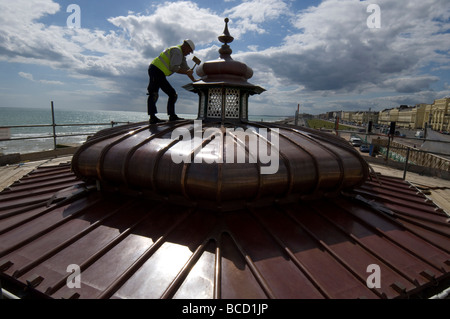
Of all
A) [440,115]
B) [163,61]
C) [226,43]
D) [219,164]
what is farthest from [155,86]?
[440,115]

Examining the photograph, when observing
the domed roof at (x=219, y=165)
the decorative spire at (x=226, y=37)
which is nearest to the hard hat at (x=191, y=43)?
the decorative spire at (x=226, y=37)

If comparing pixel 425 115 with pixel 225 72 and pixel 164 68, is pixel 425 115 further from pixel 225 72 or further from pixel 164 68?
pixel 164 68

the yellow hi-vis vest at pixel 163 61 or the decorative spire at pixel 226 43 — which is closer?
the yellow hi-vis vest at pixel 163 61

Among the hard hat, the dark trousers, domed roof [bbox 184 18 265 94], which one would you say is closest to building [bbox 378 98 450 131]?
domed roof [bbox 184 18 265 94]

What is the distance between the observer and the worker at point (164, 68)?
725cm

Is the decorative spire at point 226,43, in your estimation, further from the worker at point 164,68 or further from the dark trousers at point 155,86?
the dark trousers at point 155,86

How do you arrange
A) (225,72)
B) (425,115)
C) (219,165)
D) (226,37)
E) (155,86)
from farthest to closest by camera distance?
(425,115) → (226,37) → (225,72) → (155,86) → (219,165)

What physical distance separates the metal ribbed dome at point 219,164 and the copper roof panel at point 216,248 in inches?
16.5

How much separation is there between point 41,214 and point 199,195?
12.6 feet

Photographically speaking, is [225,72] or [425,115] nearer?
[225,72]

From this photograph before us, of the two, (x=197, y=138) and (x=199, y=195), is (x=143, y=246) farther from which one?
(x=197, y=138)

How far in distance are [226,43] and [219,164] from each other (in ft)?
19.1

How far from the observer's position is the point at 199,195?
4.62 m

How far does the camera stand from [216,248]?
12.9 ft
